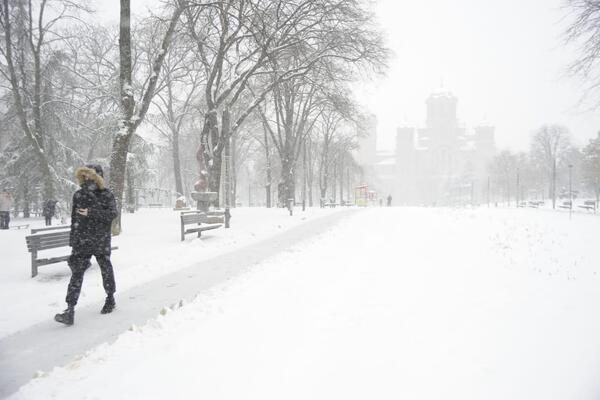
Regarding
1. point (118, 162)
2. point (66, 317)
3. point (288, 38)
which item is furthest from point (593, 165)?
point (66, 317)

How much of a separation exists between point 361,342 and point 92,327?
3.20m

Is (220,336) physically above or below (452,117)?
below

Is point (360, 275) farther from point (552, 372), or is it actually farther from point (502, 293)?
point (552, 372)

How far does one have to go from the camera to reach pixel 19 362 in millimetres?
3551

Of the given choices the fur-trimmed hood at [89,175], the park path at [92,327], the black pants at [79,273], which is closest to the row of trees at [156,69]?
the park path at [92,327]

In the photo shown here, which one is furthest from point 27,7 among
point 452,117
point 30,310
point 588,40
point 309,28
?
point 452,117

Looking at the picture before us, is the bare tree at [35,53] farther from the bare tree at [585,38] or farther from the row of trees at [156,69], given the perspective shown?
the bare tree at [585,38]

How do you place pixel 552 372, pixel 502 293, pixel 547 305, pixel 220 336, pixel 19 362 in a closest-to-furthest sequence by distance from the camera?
pixel 552 372 → pixel 19 362 → pixel 220 336 → pixel 547 305 → pixel 502 293

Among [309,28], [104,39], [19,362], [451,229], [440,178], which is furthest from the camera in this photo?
[440,178]

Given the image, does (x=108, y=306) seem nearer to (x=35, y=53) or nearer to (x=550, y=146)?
(x=35, y=53)

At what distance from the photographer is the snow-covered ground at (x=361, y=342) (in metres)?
3.05

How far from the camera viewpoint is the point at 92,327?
4414 millimetres

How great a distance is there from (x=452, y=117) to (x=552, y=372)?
16247cm

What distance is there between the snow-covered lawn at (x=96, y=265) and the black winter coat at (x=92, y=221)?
A: 3.67ft
